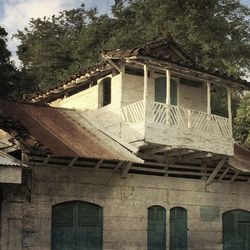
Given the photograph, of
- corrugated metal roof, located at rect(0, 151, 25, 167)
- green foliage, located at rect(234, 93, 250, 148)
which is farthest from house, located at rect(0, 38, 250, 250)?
green foliage, located at rect(234, 93, 250, 148)

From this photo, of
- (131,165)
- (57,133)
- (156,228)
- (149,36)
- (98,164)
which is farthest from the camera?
(149,36)

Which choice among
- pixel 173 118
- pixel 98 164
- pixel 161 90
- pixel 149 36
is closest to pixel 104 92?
pixel 161 90

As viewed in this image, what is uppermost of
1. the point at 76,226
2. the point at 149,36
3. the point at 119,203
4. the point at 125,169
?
the point at 149,36

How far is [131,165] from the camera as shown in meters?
17.2

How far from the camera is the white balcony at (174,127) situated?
16.7 meters

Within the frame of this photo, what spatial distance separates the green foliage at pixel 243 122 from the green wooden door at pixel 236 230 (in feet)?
23.3

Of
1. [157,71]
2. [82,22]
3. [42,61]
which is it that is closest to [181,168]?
[157,71]

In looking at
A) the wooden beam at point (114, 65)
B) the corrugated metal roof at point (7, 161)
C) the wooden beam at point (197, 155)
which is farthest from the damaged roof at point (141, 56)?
the corrugated metal roof at point (7, 161)

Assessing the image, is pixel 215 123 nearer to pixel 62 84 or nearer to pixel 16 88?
pixel 62 84

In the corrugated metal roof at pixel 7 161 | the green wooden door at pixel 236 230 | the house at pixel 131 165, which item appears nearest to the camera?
the corrugated metal roof at pixel 7 161

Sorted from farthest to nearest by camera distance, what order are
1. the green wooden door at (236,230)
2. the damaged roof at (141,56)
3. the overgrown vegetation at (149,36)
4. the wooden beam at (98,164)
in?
1. the overgrown vegetation at (149,36)
2. the green wooden door at (236,230)
3. the damaged roof at (141,56)
4. the wooden beam at (98,164)

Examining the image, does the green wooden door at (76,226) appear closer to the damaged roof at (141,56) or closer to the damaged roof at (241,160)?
the damaged roof at (141,56)

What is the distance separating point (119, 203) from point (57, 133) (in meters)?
2.90

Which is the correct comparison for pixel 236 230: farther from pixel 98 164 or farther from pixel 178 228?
pixel 98 164
